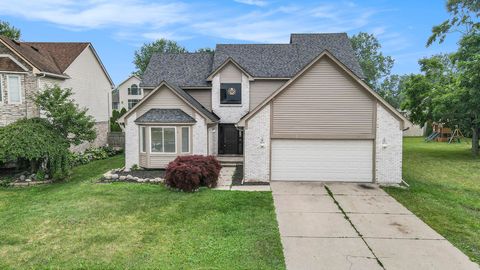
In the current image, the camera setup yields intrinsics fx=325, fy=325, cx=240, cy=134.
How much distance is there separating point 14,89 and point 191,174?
41.5 ft

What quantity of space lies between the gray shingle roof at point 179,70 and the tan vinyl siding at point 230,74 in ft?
4.64

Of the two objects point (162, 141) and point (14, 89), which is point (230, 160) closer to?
point (162, 141)

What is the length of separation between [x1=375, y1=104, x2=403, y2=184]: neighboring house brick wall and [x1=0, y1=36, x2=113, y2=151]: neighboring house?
59.8ft

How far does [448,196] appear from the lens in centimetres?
1264

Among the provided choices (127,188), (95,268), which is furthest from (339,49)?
(95,268)

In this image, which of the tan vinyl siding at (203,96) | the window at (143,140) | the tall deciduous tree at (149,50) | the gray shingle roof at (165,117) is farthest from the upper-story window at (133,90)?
the window at (143,140)

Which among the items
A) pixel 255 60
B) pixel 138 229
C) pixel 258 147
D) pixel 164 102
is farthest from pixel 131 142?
pixel 255 60

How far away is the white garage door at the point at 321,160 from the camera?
1498cm

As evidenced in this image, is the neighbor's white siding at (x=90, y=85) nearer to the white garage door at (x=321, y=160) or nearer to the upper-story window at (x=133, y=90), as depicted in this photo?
the white garage door at (x=321, y=160)

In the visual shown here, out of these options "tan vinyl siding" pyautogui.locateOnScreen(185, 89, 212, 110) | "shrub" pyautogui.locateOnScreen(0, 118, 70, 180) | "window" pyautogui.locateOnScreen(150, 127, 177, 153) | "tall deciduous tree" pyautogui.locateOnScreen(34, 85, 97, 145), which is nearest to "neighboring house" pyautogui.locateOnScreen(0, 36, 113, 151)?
"tall deciduous tree" pyautogui.locateOnScreen(34, 85, 97, 145)

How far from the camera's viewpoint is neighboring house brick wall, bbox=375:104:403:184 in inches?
573

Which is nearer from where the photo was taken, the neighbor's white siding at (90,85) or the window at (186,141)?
the window at (186,141)

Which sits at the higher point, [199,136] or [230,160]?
[199,136]

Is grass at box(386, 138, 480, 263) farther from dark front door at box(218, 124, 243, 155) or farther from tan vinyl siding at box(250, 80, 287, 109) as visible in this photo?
dark front door at box(218, 124, 243, 155)
